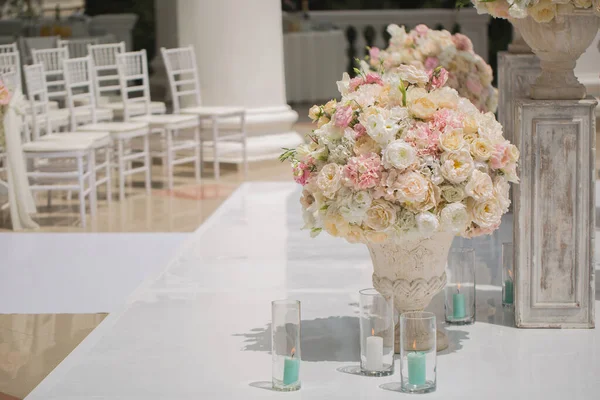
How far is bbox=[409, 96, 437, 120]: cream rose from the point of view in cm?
335

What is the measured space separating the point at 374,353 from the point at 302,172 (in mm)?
618

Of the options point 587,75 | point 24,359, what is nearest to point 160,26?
point 587,75

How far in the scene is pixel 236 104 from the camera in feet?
32.3

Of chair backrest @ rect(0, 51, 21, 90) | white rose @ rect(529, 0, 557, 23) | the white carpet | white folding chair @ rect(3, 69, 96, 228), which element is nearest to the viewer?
white rose @ rect(529, 0, 557, 23)

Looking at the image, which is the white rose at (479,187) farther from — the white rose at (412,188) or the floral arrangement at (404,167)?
the white rose at (412,188)

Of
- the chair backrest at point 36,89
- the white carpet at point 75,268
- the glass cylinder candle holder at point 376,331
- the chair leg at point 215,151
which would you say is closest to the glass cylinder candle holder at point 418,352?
the glass cylinder candle holder at point 376,331

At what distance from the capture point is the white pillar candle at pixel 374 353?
3.28 metres

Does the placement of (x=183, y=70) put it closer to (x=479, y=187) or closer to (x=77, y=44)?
Result: (x=77, y=44)

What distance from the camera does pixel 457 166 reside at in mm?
3281

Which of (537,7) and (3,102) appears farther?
(3,102)

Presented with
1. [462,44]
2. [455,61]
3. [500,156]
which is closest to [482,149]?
[500,156]

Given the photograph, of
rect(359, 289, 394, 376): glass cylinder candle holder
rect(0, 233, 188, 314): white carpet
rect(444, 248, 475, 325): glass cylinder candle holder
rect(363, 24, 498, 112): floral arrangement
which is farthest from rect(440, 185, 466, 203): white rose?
rect(363, 24, 498, 112): floral arrangement

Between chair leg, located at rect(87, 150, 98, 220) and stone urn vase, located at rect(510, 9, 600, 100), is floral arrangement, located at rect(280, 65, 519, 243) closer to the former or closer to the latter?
stone urn vase, located at rect(510, 9, 600, 100)

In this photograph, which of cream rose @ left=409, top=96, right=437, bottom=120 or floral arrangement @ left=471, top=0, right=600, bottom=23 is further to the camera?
floral arrangement @ left=471, top=0, right=600, bottom=23
